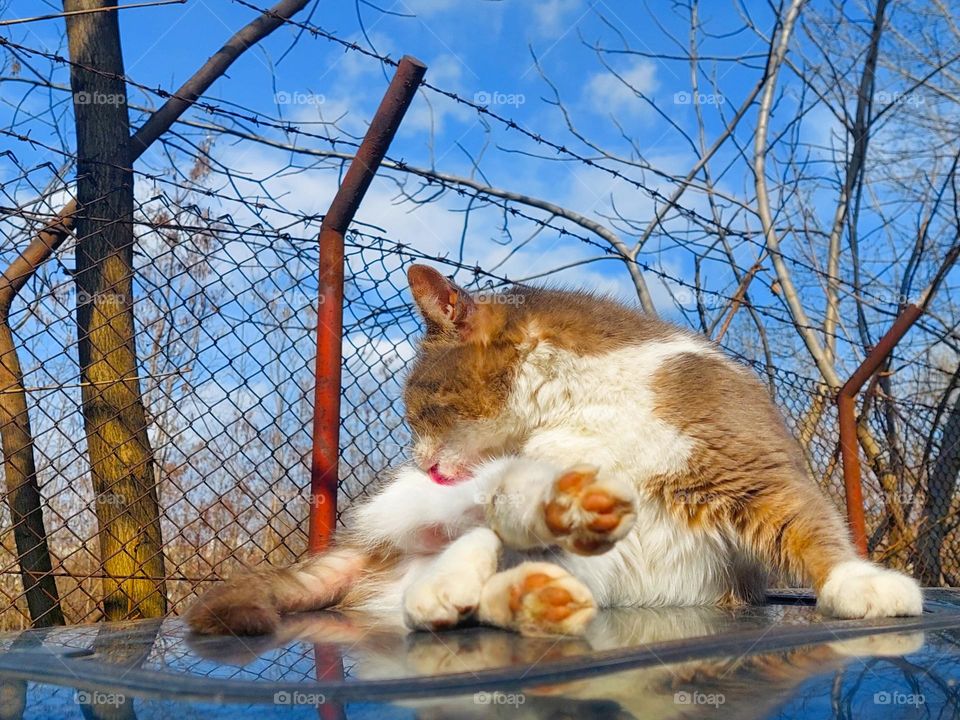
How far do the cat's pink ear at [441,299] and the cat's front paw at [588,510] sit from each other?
127cm

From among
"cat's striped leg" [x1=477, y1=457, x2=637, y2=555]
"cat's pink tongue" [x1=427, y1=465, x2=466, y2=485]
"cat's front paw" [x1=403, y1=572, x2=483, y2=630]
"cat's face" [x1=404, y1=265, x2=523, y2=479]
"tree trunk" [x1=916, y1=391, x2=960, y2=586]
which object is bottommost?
"tree trunk" [x1=916, y1=391, x2=960, y2=586]

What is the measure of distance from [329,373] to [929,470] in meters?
5.28

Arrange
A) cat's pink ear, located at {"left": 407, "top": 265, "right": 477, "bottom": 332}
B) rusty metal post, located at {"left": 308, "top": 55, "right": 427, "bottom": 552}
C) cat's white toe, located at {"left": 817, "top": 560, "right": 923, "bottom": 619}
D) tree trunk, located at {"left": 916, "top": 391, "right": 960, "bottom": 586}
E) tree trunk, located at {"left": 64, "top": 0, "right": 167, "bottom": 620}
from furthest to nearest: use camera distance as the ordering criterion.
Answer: tree trunk, located at {"left": 916, "top": 391, "right": 960, "bottom": 586} → tree trunk, located at {"left": 64, "top": 0, "right": 167, "bottom": 620} → rusty metal post, located at {"left": 308, "top": 55, "right": 427, "bottom": 552} → cat's pink ear, located at {"left": 407, "top": 265, "right": 477, "bottom": 332} → cat's white toe, located at {"left": 817, "top": 560, "right": 923, "bottom": 619}

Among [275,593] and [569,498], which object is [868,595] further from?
[275,593]

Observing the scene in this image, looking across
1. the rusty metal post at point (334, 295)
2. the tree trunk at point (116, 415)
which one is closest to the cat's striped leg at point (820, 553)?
the rusty metal post at point (334, 295)

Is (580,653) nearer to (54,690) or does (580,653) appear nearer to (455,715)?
(455,715)

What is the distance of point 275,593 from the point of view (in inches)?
80.7

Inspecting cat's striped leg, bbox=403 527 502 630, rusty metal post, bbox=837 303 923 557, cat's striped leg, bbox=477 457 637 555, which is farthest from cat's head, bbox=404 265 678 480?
rusty metal post, bbox=837 303 923 557

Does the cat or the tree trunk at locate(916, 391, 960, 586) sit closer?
the cat

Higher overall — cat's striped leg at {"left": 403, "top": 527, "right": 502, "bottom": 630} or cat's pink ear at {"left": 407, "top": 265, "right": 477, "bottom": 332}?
cat's pink ear at {"left": 407, "top": 265, "right": 477, "bottom": 332}

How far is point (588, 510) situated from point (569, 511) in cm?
5

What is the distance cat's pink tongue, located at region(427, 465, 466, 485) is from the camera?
2.62m

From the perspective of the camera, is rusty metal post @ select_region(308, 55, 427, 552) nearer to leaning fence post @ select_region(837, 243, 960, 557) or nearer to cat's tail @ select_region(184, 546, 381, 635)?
cat's tail @ select_region(184, 546, 381, 635)

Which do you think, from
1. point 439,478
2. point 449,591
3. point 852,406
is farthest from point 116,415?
point 852,406
